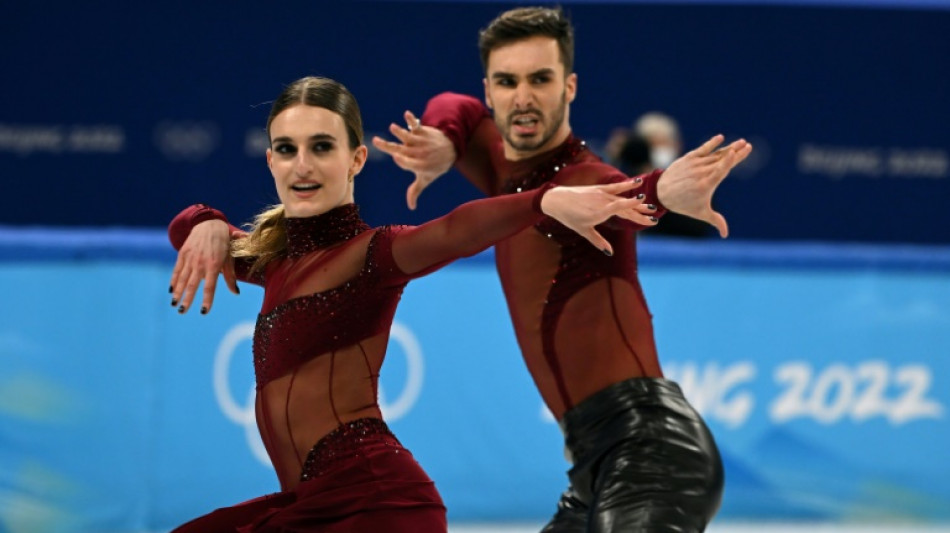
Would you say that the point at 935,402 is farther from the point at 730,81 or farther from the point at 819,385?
the point at 730,81

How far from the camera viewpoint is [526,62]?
3.88m

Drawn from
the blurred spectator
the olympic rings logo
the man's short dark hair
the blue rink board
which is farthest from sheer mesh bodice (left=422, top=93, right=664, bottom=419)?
the blurred spectator

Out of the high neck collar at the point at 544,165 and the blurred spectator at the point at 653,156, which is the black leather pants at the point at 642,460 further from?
the blurred spectator at the point at 653,156

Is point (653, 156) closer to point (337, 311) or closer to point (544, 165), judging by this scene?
point (544, 165)

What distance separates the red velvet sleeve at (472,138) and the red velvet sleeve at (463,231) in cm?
120

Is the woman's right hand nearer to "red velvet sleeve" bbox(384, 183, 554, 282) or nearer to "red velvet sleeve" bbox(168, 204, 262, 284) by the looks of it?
"red velvet sleeve" bbox(168, 204, 262, 284)

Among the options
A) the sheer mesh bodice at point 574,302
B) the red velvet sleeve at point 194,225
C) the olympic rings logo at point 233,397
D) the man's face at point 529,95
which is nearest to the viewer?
the red velvet sleeve at point 194,225

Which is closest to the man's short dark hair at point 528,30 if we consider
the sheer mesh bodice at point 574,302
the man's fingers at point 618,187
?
the sheer mesh bodice at point 574,302

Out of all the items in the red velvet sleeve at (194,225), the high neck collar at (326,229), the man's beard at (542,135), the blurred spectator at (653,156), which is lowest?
the high neck collar at (326,229)

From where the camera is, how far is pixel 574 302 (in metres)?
3.64

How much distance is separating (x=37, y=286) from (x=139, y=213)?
329cm

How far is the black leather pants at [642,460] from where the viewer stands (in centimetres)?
326

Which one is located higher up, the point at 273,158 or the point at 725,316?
the point at 725,316

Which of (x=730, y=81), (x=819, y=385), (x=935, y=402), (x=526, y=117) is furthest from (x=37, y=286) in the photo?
(x=730, y=81)
